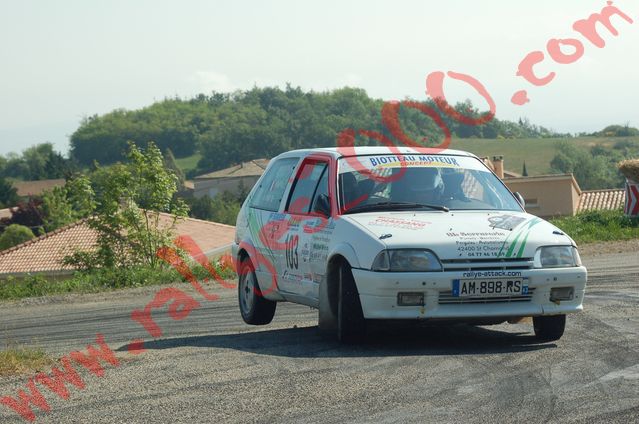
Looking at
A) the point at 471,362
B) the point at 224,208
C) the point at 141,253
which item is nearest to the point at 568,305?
the point at 471,362

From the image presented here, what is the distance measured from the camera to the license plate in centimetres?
878

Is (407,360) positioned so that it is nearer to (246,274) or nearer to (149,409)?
(149,409)

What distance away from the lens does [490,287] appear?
8.82m

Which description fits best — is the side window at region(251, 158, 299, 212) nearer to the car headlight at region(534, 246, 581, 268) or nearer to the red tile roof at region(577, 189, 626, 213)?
the car headlight at region(534, 246, 581, 268)

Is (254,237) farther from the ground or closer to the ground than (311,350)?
farther from the ground

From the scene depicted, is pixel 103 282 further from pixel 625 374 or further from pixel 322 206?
pixel 625 374

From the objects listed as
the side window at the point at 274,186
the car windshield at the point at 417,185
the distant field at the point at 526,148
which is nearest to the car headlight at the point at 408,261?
the car windshield at the point at 417,185

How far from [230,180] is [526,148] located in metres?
43.8

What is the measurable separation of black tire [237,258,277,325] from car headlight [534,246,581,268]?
3.50m

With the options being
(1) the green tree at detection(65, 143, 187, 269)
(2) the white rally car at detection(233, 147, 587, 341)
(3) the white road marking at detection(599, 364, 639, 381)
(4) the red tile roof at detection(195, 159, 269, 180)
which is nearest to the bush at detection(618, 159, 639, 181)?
(1) the green tree at detection(65, 143, 187, 269)

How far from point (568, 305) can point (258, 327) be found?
362 centimetres

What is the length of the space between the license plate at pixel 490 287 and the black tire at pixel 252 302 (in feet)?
10.7

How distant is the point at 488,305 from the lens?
8.86 m

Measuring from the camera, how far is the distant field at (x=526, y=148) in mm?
147413
